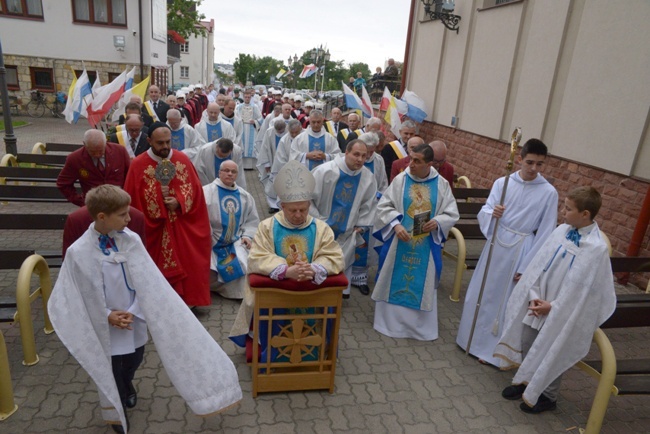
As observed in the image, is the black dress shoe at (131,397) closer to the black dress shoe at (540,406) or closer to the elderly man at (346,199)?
the elderly man at (346,199)

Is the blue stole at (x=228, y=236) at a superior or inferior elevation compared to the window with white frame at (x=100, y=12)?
inferior

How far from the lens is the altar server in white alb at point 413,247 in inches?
187

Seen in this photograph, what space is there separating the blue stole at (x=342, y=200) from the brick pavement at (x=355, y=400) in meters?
1.40

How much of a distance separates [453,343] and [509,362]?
1.05 meters

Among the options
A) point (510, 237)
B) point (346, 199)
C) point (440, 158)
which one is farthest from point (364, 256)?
point (510, 237)

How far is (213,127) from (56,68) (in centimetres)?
1697

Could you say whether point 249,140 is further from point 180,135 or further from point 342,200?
point 342,200

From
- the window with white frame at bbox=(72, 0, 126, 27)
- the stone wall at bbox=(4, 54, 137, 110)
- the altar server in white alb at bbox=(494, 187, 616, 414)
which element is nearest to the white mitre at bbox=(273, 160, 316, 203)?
the altar server in white alb at bbox=(494, 187, 616, 414)

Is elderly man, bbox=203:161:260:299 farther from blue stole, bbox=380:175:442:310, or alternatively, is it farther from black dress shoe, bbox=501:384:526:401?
black dress shoe, bbox=501:384:526:401

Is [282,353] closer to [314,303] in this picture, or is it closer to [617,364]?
[314,303]

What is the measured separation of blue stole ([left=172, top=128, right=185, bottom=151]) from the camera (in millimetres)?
8383

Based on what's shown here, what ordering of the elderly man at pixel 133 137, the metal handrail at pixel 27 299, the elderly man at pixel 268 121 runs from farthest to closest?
1. the elderly man at pixel 268 121
2. the elderly man at pixel 133 137
3. the metal handrail at pixel 27 299

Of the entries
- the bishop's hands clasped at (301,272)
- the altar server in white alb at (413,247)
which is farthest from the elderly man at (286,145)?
the bishop's hands clasped at (301,272)

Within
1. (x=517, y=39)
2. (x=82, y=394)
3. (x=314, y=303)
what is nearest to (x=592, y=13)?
(x=517, y=39)
